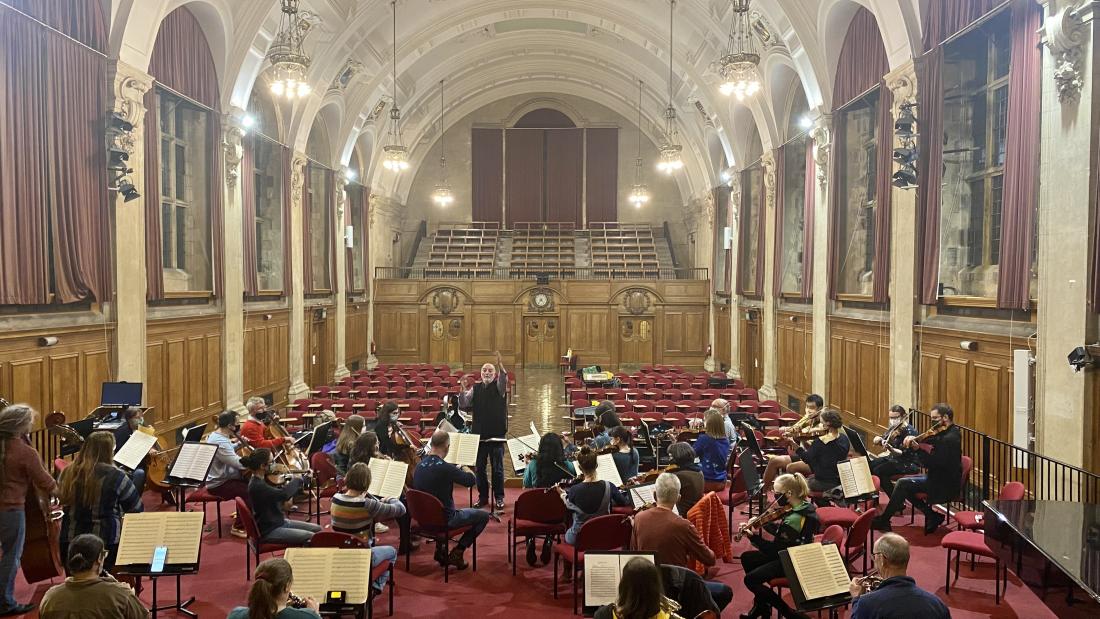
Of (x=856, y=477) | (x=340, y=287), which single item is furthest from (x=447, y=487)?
(x=340, y=287)

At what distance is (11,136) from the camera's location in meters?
8.42

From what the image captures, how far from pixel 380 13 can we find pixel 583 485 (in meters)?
14.7

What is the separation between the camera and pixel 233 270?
14352 millimetres

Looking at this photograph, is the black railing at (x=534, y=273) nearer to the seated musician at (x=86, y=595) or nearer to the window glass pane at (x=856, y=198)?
the window glass pane at (x=856, y=198)

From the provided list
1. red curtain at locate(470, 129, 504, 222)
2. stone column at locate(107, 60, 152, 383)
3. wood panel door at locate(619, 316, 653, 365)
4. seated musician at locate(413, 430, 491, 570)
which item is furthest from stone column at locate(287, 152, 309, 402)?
red curtain at locate(470, 129, 504, 222)

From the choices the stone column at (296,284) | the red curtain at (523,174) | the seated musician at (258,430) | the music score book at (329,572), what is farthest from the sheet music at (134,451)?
the red curtain at (523,174)

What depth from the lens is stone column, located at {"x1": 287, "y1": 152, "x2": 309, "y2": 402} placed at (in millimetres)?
17375

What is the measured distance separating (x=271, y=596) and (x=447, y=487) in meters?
3.03

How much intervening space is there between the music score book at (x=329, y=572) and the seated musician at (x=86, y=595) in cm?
87

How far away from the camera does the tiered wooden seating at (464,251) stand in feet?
88.1

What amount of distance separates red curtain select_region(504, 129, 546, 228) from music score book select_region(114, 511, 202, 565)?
25.9 metres

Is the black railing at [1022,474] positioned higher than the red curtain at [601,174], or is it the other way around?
the red curtain at [601,174]

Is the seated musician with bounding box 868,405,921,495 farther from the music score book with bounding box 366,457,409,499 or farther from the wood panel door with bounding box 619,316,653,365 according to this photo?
the wood panel door with bounding box 619,316,653,365

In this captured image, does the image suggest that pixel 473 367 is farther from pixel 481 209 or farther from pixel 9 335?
pixel 9 335
